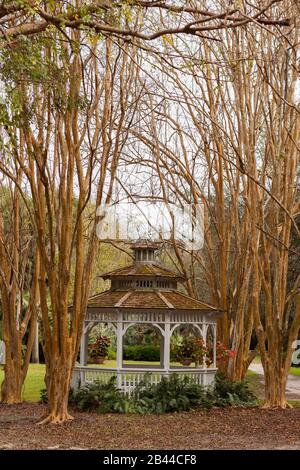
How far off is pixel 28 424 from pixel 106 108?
5265 millimetres

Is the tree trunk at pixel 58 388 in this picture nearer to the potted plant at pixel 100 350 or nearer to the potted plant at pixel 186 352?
the potted plant at pixel 100 350

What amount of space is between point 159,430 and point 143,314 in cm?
391

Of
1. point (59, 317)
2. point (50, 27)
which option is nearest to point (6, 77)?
point (50, 27)

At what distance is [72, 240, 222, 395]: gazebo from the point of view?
1414 cm

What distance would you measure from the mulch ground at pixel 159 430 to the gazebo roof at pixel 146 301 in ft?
7.48

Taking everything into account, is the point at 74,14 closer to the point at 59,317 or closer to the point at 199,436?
the point at 59,317

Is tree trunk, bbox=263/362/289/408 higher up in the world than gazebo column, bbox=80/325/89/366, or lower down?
lower down

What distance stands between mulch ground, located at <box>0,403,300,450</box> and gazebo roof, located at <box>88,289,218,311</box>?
2.28m

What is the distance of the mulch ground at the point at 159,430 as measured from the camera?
9.27m

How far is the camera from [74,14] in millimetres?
7266

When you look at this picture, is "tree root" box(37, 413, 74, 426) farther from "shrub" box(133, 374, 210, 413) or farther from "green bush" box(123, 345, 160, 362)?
"green bush" box(123, 345, 160, 362)

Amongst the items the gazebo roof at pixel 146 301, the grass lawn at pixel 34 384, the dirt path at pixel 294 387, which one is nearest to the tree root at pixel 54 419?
the gazebo roof at pixel 146 301

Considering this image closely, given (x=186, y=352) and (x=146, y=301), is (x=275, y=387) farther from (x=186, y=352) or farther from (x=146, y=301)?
(x=146, y=301)

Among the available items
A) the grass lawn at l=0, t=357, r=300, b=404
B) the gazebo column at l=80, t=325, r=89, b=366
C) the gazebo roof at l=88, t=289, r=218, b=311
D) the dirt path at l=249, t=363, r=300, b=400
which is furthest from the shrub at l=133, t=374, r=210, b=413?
the dirt path at l=249, t=363, r=300, b=400
